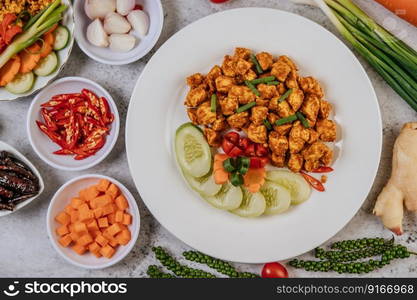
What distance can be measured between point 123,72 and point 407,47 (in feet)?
5.82

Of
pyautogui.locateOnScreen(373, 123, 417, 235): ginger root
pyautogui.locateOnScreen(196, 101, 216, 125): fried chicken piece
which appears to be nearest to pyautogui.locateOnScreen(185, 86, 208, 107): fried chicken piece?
pyautogui.locateOnScreen(196, 101, 216, 125): fried chicken piece

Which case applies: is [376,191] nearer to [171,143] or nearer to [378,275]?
Result: [378,275]

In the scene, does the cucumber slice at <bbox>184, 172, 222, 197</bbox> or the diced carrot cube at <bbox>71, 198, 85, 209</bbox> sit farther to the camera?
the diced carrot cube at <bbox>71, 198, 85, 209</bbox>

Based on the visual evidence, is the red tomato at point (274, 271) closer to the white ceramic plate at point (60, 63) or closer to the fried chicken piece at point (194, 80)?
the fried chicken piece at point (194, 80)

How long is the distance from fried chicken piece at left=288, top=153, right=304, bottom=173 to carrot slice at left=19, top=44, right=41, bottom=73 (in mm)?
1621

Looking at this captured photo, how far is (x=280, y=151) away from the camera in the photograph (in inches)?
126

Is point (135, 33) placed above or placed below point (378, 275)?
above

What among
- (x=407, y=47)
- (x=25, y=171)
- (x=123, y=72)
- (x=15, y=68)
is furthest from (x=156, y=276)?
(x=407, y=47)

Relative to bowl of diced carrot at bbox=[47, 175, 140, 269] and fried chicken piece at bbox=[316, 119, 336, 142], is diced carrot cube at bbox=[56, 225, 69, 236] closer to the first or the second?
bowl of diced carrot at bbox=[47, 175, 140, 269]

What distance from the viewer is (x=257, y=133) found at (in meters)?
3.19

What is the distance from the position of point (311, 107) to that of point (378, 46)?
581mm

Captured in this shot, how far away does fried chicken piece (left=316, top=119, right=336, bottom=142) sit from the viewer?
10.5ft

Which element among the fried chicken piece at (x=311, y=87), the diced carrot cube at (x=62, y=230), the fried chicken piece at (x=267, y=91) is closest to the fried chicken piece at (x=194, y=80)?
the fried chicken piece at (x=267, y=91)

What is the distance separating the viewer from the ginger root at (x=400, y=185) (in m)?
3.27
